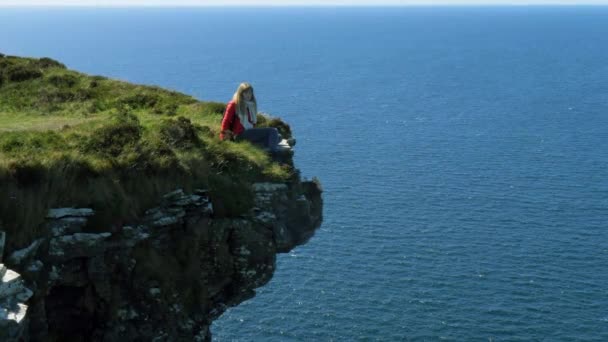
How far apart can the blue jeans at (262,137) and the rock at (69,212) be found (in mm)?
8122

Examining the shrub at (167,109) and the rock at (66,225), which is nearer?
the rock at (66,225)

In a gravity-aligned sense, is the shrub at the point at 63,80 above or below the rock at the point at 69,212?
above

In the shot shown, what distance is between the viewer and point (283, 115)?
420ft

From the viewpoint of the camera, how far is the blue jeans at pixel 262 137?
94.0ft

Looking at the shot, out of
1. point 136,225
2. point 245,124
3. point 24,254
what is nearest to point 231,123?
point 245,124

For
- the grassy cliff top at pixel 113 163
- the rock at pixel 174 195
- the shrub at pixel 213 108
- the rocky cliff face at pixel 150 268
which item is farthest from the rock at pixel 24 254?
the shrub at pixel 213 108

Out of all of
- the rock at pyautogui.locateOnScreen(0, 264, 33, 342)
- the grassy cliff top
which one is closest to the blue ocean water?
the grassy cliff top

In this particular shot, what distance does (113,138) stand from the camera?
24766 mm

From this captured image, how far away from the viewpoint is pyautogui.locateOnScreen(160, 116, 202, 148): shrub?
26.0 meters

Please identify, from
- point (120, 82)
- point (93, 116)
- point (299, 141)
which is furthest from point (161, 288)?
point (299, 141)

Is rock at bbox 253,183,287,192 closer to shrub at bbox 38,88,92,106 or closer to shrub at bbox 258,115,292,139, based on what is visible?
shrub at bbox 258,115,292,139

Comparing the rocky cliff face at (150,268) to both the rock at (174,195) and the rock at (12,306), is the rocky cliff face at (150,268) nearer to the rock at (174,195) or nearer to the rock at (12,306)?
the rock at (174,195)

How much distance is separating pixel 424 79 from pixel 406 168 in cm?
9626

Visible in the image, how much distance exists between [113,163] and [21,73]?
18.5 metres
